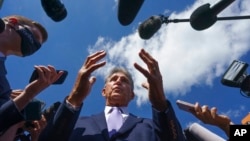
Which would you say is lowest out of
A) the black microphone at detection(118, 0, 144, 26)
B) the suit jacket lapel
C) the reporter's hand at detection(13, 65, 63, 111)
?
the suit jacket lapel

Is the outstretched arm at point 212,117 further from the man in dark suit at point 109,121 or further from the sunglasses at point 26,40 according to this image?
the sunglasses at point 26,40

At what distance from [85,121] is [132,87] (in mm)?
698

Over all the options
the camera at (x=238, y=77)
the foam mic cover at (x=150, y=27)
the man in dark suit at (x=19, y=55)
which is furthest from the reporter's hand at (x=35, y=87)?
the camera at (x=238, y=77)

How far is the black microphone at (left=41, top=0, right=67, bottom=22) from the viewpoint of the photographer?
3.36 meters

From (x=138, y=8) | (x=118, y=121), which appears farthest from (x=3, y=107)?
(x=138, y=8)

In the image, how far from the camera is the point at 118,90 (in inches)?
144

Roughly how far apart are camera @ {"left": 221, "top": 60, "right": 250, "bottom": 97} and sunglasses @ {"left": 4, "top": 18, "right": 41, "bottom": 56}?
5.61ft

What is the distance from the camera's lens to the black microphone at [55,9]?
132 inches

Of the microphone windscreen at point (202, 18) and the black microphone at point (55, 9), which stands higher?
the black microphone at point (55, 9)

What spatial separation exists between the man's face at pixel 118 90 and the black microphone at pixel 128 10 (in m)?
0.77

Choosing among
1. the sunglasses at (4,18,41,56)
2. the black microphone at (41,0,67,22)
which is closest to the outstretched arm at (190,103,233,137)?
the black microphone at (41,0,67,22)

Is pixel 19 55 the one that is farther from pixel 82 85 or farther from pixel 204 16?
pixel 204 16

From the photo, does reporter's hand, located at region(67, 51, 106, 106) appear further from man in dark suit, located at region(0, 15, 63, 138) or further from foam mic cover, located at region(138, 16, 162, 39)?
foam mic cover, located at region(138, 16, 162, 39)

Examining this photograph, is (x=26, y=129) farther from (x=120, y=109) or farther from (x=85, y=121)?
(x=120, y=109)
